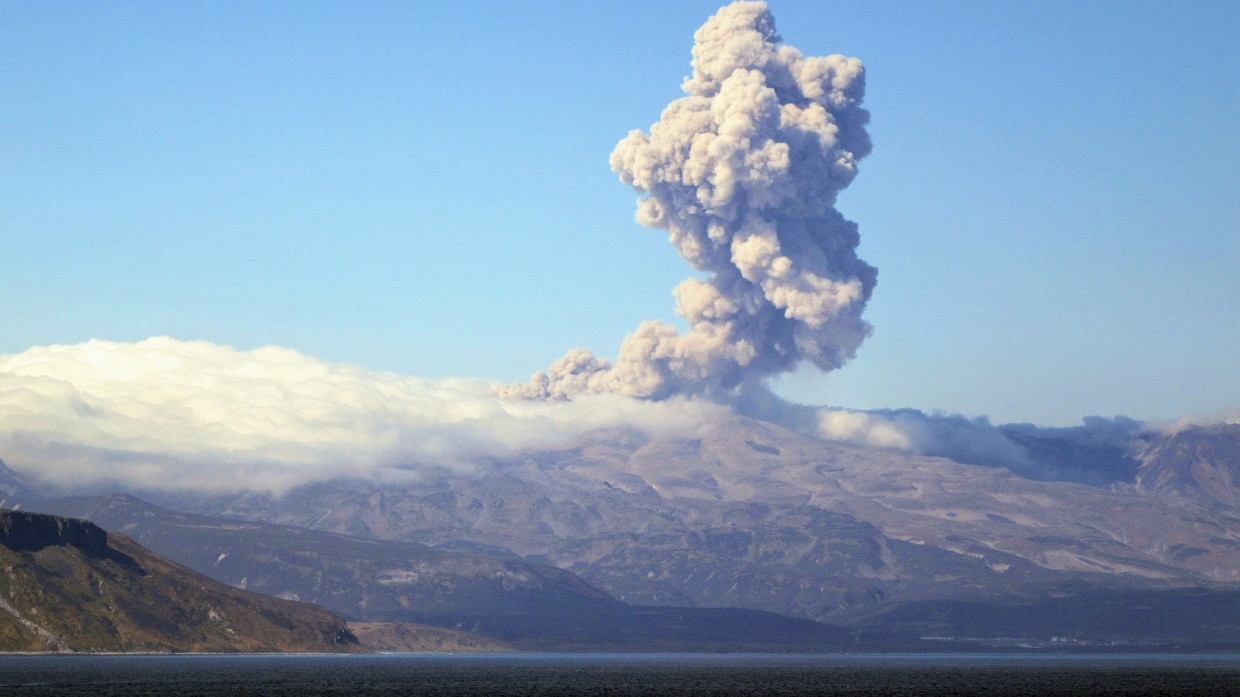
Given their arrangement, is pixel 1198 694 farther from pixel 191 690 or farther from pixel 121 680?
Answer: pixel 121 680

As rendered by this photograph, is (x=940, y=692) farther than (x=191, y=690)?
Yes

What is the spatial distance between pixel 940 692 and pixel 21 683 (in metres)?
125

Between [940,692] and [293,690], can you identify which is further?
[940,692]

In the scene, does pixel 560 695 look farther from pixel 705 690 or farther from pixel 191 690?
pixel 191 690

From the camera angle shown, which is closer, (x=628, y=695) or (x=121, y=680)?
(x=628, y=695)

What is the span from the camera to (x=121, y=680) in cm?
19912

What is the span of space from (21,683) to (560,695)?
234ft

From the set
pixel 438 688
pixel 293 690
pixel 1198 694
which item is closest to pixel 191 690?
pixel 293 690

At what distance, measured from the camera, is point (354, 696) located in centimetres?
17300

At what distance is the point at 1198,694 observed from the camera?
191875 mm

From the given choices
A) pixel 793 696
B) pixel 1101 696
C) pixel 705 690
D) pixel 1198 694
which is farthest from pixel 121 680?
pixel 1198 694

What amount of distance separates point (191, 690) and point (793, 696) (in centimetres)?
7862

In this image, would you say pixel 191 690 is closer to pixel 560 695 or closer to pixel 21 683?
pixel 21 683

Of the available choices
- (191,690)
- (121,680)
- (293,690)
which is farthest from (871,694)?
(121,680)
